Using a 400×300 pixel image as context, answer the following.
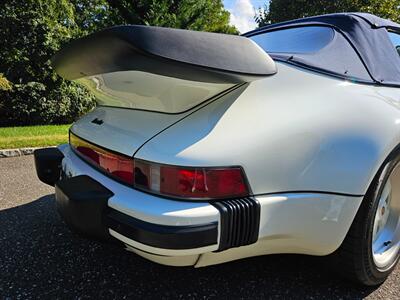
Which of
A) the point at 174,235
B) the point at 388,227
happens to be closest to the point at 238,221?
the point at 174,235

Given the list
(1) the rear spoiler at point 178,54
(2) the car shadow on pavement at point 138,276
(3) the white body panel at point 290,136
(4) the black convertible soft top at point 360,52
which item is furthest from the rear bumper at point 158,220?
(4) the black convertible soft top at point 360,52

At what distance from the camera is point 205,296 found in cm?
188

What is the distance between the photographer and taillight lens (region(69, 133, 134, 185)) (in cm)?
164

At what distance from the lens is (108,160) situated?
1798 millimetres

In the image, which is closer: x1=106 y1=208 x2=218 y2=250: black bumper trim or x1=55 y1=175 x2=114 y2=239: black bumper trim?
x1=106 y1=208 x2=218 y2=250: black bumper trim

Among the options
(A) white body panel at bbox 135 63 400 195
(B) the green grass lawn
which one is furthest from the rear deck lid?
(B) the green grass lawn

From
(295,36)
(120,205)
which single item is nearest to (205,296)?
(120,205)

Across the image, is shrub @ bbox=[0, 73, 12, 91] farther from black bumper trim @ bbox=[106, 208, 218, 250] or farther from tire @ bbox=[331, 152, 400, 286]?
tire @ bbox=[331, 152, 400, 286]

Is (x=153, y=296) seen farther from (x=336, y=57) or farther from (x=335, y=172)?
(x=336, y=57)

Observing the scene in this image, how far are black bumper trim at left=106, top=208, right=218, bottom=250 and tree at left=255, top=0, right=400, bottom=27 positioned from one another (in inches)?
524

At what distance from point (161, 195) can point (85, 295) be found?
0.85 m

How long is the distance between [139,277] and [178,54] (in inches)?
53.8

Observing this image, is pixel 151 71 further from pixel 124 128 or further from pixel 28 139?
pixel 28 139

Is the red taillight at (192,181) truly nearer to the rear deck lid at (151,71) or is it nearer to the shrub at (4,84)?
the rear deck lid at (151,71)
